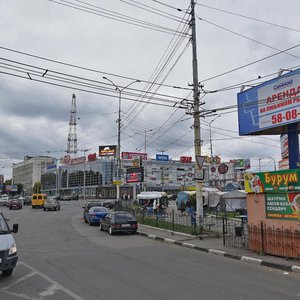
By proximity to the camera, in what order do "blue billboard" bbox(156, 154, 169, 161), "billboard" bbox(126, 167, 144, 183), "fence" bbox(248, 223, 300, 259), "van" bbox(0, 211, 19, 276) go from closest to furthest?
"van" bbox(0, 211, 19, 276)
"fence" bbox(248, 223, 300, 259)
"billboard" bbox(126, 167, 144, 183)
"blue billboard" bbox(156, 154, 169, 161)

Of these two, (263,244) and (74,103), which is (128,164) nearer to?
(74,103)

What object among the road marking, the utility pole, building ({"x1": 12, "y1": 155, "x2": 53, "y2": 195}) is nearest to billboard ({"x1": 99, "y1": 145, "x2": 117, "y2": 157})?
building ({"x1": 12, "y1": 155, "x2": 53, "y2": 195})

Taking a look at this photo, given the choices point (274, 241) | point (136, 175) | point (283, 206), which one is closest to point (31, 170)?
point (136, 175)

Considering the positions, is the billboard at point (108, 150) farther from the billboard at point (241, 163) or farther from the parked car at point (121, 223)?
the parked car at point (121, 223)

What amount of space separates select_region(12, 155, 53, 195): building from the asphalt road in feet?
514

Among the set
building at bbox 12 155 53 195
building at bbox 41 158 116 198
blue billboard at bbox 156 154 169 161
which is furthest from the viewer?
building at bbox 12 155 53 195

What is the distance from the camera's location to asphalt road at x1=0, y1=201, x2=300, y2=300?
8656 mm

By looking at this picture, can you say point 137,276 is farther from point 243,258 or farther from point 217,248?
point 217,248

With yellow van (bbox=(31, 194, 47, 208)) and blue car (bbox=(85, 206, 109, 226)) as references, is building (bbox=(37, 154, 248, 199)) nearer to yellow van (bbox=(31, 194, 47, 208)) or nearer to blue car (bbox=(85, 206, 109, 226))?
yellow van (bbox=(31, 194, 47, 208))

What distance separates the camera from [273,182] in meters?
14.3

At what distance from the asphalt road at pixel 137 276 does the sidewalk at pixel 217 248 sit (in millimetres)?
418

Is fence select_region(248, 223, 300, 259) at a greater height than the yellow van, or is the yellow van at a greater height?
the yellow van

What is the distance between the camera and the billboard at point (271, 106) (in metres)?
16.1

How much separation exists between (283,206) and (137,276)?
593 cm
